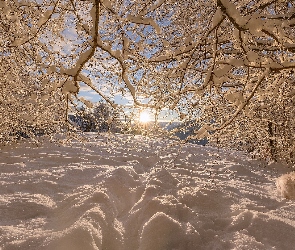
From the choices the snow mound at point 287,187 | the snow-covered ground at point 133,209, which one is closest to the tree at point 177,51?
the snow-covered ground at point 133,209

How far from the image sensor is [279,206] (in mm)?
4098

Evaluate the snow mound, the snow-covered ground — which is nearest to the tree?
the snow-covered ground

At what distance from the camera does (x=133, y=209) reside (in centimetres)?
369

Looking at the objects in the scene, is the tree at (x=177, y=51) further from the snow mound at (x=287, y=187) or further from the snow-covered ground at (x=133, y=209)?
the snow mound at (x=287, y=187)

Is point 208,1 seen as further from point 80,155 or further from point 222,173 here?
point 80,155

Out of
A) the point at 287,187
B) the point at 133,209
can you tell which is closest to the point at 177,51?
the point at 133,209

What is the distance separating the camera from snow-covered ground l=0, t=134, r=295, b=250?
9.20 ft

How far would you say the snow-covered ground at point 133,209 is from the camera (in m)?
2.80

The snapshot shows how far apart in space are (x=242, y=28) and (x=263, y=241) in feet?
7.90

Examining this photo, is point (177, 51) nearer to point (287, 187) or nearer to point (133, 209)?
point (133, 209)

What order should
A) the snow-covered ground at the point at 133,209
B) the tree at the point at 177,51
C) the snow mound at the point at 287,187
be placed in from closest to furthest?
the tree at the point at 177,51
the snow-covered ground at the point at 133,209
the snow mound at the point at 287,187

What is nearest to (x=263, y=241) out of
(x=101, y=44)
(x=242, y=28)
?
(x=242, y=28)

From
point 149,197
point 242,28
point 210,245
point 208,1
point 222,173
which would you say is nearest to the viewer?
point 242,28

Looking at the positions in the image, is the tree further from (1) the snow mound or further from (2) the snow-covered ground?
(1) the snow mound
